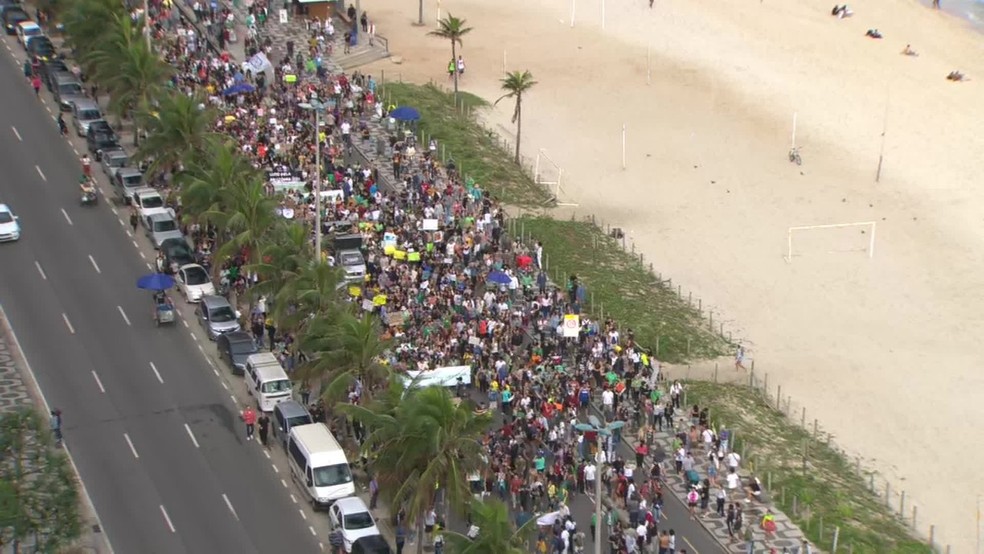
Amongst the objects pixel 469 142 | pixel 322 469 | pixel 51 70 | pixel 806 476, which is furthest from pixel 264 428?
pixel 51 70

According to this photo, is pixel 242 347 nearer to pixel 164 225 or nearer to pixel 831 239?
pixel 164 225

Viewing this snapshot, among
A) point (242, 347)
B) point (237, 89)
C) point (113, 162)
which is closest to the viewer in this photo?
point (242, 347)

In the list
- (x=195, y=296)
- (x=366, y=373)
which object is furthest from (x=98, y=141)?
(x=366, y=373)

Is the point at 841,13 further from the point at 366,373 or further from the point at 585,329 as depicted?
the point at 366,373

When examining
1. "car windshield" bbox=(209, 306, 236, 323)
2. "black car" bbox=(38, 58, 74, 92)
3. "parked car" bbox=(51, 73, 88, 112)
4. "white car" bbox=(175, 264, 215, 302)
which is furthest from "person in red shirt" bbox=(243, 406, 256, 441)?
"black car" bbox=(38, 58, 74, 92)

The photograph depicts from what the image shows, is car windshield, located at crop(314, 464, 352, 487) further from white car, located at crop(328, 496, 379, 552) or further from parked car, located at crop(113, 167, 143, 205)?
parked car, located at crop(113, 167, 143, 205)
